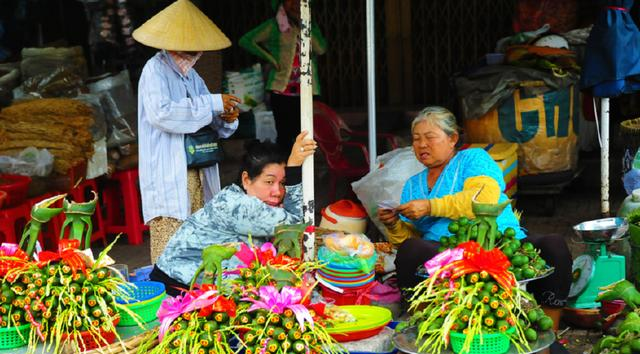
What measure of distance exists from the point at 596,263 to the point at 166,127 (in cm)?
209

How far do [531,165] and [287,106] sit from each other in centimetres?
172

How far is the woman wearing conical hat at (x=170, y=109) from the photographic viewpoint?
465 cm

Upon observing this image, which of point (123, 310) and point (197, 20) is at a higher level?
point (197, 20)

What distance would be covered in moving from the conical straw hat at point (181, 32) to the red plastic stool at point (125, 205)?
1.93 metres

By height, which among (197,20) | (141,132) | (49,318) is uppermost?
(197,20)

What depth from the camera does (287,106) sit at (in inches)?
268

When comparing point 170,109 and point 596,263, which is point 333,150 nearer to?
point 170,109

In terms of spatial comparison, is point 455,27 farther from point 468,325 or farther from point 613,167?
point 468,325

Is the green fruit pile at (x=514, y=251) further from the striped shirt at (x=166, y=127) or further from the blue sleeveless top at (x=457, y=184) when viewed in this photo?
the striped shirt at (x=166, y=127)

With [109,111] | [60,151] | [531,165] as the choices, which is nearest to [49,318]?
[60,151]

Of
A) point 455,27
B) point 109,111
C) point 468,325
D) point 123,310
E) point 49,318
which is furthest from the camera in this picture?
point 455,27

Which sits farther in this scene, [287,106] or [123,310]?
[287,106]

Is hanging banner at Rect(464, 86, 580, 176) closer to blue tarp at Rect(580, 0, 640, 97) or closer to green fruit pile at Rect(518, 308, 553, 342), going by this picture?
blue tarp at Rect(580, 0, 640, 97)

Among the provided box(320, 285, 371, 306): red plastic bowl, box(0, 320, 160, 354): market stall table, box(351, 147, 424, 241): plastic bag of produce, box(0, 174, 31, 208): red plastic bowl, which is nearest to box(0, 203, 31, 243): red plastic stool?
box(0, 174, 31, 208): red plastic bowl
